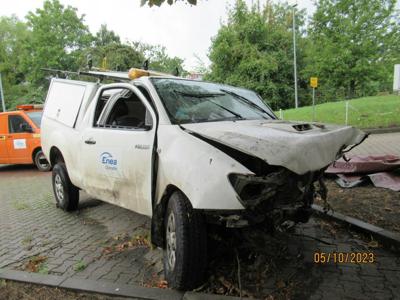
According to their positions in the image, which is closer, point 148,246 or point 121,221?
point 148,246

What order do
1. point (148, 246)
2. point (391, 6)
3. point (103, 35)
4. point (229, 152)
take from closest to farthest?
point (229, 152), point (148, 246), point (391, 6), point (103, 35)

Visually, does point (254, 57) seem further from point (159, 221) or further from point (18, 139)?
point (159, 221)

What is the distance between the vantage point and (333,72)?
26500 mm

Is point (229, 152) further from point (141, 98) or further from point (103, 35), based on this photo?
point (103, 35)

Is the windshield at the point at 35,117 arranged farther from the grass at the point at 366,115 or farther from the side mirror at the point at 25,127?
the grass at the point at 366,115

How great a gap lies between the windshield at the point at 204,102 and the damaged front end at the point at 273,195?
118 cm

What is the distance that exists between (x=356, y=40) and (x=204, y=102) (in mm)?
25143

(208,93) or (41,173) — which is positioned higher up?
(208,93)

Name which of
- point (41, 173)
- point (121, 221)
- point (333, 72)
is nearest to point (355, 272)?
point (121, 221)

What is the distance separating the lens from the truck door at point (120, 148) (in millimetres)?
3760

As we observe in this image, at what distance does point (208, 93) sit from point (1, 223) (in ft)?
12.4

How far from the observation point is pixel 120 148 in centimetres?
409

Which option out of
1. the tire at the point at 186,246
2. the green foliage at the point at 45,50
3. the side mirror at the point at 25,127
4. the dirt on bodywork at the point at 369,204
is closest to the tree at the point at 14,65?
the green foliage at the point at 45,50
